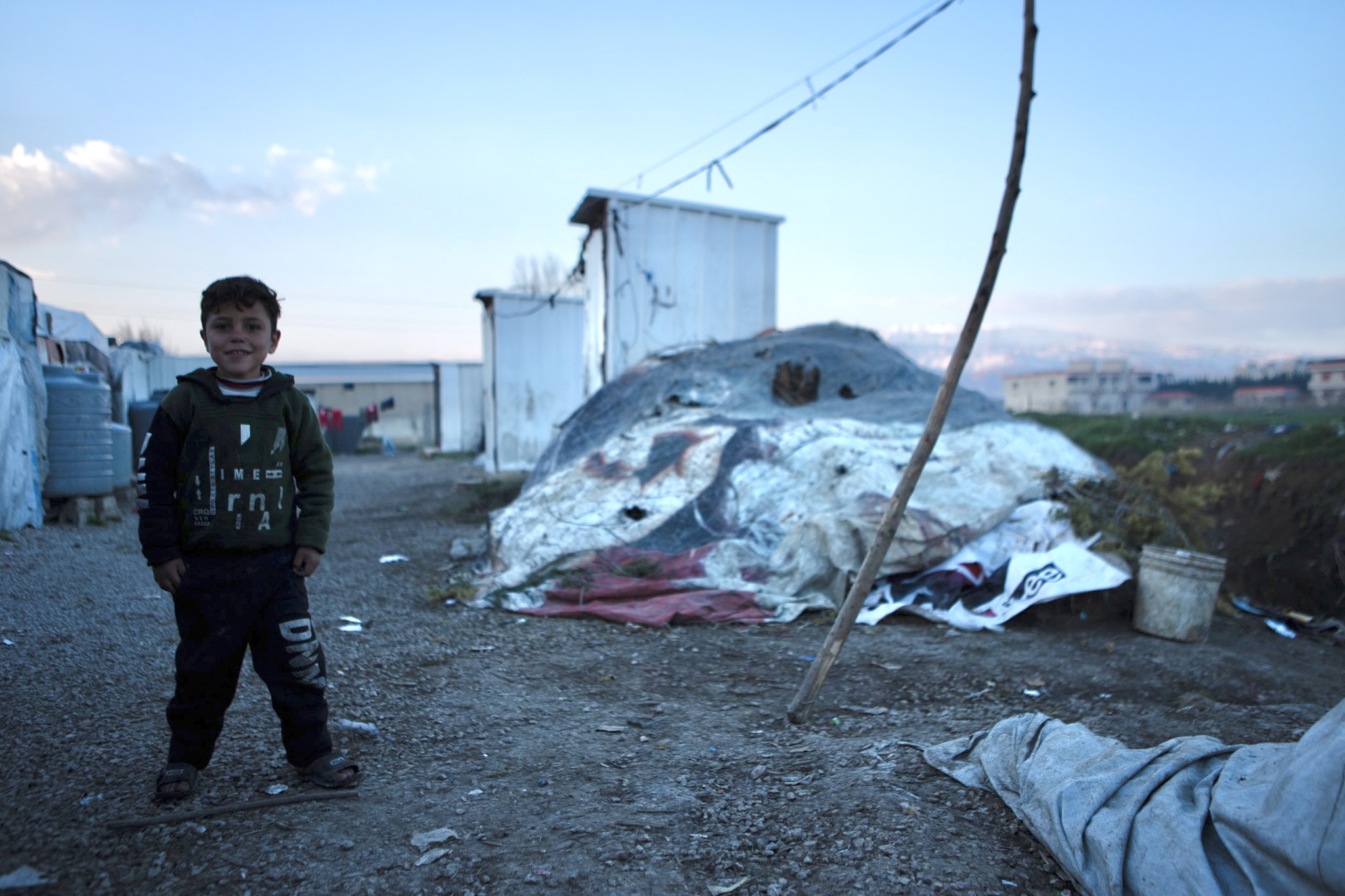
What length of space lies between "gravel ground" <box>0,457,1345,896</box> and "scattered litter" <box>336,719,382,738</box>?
0.02 m

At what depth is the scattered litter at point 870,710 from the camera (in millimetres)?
3139

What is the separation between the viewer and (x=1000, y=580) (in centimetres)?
500

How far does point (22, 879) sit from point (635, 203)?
876 centimetres

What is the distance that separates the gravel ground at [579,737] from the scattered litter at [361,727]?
0.06 feet

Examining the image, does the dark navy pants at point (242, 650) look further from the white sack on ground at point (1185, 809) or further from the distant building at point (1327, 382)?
the distant building at point (1327, 382)

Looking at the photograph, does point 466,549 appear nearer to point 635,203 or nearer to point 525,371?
point 635,203

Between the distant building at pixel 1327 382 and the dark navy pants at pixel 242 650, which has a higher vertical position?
the distant building at pixel 1327 382

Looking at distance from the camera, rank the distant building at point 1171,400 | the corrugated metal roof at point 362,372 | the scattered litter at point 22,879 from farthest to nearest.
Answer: the corrugated metal roof at point 362,372, the distant building at point 1171,400, the scattered litter at point 22,879

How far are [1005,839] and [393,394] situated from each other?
88.7 ft

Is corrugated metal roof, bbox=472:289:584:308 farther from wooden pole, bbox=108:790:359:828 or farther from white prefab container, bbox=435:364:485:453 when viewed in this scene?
wooden pole, bbox=108:790:359:828

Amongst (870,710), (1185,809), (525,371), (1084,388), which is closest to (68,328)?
(525,371)

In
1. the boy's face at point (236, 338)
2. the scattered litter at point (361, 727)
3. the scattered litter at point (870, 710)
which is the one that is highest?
the boy's face at point (236, 338)

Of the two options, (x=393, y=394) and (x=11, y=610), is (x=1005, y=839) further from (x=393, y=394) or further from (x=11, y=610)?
(x=393, y=394)

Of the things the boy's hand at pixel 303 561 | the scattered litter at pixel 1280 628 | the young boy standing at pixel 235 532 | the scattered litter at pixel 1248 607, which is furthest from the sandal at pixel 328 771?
the scattered litter at pixel 1248 607
